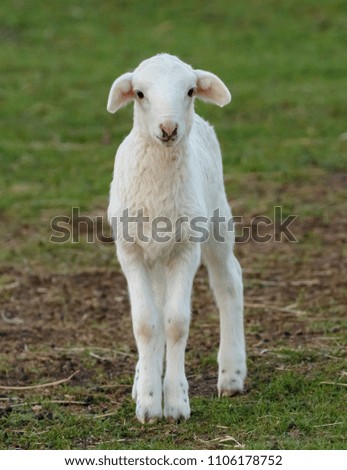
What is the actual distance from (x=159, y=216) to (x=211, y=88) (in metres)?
0.79

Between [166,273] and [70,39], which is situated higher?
[70,39]

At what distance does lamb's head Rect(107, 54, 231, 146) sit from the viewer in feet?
19.6

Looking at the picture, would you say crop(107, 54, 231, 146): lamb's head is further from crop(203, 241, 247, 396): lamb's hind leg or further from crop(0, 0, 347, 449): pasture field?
crop(0, 0, 347, 449): pasture field

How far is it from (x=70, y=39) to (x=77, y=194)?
7.78 metres

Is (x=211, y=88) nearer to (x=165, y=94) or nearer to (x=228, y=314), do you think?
(x=165, y=94)

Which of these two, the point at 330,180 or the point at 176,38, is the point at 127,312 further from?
the point at 176,38

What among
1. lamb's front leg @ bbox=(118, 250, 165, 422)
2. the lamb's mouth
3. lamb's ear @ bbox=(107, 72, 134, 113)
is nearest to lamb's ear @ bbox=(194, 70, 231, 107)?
lamb's ear @ bbox=(107, 72, 134, 113)

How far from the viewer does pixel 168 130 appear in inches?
233

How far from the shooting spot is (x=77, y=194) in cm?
1192

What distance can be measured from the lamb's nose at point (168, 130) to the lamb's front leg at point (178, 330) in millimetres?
673

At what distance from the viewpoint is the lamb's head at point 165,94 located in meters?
5.97

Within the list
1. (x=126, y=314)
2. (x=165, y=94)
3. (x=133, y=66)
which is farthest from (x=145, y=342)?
(x=133, y=66)

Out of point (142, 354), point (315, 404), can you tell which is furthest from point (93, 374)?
point (315, 404)

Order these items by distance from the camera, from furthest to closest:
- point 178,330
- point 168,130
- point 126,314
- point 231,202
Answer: point 231,202 → point 126,314 → point 178,330 → point 168,130
